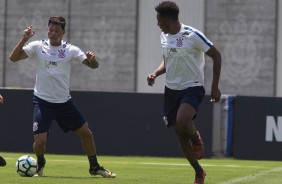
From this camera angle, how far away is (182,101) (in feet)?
36.2

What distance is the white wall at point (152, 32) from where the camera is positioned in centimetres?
3572

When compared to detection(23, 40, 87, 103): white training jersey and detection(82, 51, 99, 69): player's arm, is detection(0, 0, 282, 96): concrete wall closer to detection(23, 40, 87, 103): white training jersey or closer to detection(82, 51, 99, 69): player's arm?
detection(23, 40, 87, 103): white training jersey

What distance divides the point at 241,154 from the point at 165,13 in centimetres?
1004

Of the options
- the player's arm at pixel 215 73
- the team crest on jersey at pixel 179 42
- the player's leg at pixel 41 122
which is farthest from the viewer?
the player's leg at pixel 41 122

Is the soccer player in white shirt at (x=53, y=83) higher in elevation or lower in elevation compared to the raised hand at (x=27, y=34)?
lower

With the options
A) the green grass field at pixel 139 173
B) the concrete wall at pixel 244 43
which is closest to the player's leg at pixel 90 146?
the green grass field at pixel 139 173

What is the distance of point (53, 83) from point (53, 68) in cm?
21

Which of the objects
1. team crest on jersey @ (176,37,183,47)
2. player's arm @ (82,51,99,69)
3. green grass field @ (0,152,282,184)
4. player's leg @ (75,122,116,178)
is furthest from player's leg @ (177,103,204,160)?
player's leg @ (75,122,116,178)

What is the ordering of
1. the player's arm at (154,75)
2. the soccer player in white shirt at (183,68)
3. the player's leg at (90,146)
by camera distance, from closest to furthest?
the soccer player in white shirt at (183,68) < the player's arm at (154,75) < the player's leg at (90,146)

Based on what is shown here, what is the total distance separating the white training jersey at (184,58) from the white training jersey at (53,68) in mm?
1884

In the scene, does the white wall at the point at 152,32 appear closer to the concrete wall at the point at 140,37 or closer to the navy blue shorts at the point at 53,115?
the concrete wall at the point at 140,37

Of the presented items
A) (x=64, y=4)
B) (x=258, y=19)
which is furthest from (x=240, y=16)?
(x=64, y=4)

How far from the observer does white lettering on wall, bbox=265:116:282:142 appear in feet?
67.1

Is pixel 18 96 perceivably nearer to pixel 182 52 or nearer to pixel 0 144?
pixel 0 144
